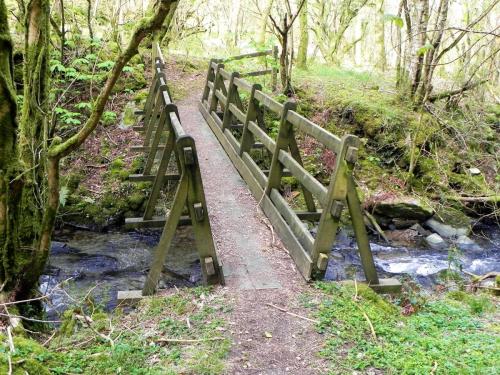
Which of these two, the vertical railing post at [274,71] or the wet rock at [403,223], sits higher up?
the vertical railing post at [274,71]

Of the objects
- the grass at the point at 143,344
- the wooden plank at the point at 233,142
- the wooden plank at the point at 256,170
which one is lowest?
the grass at the point at 143,344

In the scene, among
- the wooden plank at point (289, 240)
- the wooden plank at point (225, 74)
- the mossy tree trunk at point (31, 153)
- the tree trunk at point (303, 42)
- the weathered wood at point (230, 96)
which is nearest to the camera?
the mossy tree trunk at point (31, 153)

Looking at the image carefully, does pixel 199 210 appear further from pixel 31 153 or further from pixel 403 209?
pixel 403 209

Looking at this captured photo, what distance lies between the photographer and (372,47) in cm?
2705

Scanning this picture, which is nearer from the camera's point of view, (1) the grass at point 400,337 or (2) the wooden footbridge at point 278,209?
(1) the grass at point 400,337

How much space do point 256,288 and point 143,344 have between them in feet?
4.22

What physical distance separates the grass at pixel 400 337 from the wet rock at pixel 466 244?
4899mm

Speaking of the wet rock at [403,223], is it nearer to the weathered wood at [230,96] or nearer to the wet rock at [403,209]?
the wet rock at [403,209]

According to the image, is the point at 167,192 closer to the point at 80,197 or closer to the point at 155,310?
the point at 80,197

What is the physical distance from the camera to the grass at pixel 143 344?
3.34 metres

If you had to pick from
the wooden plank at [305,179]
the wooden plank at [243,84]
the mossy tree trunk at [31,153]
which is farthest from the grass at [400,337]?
the wooden plank at [243,84]

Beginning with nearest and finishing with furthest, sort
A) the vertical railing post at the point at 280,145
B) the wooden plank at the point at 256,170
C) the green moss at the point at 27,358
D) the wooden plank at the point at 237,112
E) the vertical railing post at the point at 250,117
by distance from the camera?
the green moss at the point at 27,358, the vertical railing post at the point at 280,145, the wooden plank at the point at 256,170, the vertical railing post at the point at 250,117, the wooden plank at the point at 237,112

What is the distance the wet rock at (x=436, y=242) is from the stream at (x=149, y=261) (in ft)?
0.73

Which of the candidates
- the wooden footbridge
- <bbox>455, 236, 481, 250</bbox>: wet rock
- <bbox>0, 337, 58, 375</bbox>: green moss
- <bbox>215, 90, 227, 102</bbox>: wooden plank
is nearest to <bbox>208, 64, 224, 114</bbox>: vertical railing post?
<bbox>215, 90, 227, 102</bbox>: wooden plank
